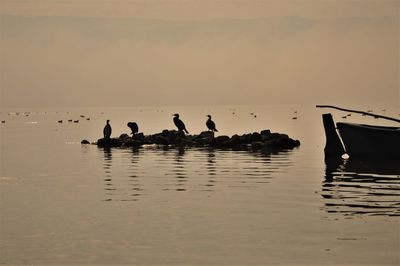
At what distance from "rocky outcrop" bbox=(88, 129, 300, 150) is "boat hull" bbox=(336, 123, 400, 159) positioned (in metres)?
10.4

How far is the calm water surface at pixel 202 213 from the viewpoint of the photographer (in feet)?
57.1

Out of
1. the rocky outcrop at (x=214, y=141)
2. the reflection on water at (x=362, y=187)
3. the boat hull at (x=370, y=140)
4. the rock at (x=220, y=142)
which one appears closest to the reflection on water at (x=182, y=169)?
the rock at (x=220, y=142)

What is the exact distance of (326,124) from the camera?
46.7 m

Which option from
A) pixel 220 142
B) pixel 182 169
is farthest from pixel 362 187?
pixel 220 142

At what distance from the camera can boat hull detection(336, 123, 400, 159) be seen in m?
42.2

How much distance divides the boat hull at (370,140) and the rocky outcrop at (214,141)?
34.2ft

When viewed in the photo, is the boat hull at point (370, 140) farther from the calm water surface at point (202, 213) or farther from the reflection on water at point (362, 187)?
the reflection on water at point (362, 187)

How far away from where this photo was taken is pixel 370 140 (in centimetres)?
4303

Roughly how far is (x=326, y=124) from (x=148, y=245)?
29779 mm

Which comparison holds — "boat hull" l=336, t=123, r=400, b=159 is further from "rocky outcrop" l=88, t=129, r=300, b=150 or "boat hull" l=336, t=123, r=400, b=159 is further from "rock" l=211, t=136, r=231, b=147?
"rock" l=211, t=136, r=231, b=147

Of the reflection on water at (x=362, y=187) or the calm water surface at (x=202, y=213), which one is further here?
the reflection on water at (x=362, y=187)

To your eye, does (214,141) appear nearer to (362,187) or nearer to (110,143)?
(110,143)

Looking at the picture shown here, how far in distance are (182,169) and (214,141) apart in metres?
18.1

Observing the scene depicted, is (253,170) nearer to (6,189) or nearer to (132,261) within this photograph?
(6,189)
